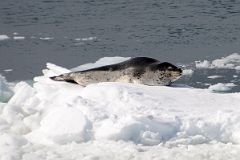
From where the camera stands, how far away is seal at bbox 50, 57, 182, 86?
21.1ft

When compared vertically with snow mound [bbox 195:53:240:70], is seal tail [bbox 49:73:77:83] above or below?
above

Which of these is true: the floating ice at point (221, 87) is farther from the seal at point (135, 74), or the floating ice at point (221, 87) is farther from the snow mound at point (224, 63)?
the seal at point (135, 74)

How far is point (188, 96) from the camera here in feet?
17.6

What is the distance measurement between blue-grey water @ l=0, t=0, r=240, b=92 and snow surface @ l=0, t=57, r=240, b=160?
13.0 feet

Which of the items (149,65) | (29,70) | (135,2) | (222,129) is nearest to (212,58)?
(29,70)

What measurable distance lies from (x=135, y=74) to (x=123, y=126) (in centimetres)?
221

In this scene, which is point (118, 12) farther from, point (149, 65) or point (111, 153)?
point (111, 153)

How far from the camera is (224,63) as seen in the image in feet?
35.2

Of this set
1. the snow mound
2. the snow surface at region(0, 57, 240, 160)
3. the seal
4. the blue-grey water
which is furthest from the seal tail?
the snow mound

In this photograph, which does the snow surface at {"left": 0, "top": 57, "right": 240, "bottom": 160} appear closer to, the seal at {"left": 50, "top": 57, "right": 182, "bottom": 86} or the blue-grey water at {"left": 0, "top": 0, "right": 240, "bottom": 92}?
the seal at {"left": 50, "top": 57, "right": 182, "bottom": 86}

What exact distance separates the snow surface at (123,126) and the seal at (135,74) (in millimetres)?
1010

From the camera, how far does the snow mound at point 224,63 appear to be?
10.5 metres

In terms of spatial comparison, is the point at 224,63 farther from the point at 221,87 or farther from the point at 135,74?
the point at 135,74

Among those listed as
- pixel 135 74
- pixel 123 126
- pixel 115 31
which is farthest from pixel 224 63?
pixel 123 126
